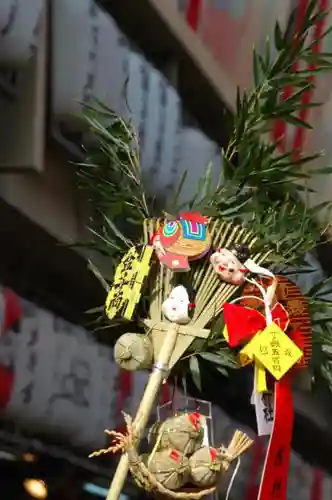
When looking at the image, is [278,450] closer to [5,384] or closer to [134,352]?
[134,352]

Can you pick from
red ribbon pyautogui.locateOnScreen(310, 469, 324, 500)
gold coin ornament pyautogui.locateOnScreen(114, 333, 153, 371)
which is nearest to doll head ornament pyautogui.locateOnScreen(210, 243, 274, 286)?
gold coin ornament pyautogui.locateOnScreen(114, 333, 153, 371)

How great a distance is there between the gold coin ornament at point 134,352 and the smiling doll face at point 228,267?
0.11 metres

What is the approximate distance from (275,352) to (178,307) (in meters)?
0.11

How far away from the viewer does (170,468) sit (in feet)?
2.55

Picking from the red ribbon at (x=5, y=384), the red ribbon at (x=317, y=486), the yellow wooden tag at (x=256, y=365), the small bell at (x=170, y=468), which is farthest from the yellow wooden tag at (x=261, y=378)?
the red ribbon at (x=317, y=486)

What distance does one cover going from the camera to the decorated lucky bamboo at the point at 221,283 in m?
0.80

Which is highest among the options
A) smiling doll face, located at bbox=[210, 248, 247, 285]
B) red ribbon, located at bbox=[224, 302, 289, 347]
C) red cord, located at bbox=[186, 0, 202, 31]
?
red cord, located at bbox=[186, 0, 202, 31]

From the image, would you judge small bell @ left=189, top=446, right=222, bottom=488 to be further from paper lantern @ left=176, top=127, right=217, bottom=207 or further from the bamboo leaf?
paper lantern @ left=176, top=127, right=217, bottom=207

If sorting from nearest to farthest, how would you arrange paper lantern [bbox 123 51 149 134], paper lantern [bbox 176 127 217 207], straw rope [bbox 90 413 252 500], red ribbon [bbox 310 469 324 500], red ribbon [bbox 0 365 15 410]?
1. straw rope [bbox 90 413 252 500]
2. red ribbon [bbox 0 365 15 410]
3. paper lantern [bbox 123 51 149 134]
4. paper lantern [bbox 176 127 217 207]
5. red ribbon [bbox 310 469 324 500]

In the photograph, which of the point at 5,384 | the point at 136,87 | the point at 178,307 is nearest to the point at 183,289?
the point at 178,307

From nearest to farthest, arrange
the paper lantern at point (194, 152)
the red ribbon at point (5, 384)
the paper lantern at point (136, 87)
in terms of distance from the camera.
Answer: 1. the red ribbon at point (5, 384)
2. the paper lantern at point (136, 87)
3. the paper lantern at point (194, 152)

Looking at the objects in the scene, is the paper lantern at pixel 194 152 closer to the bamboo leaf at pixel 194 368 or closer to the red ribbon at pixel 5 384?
the red ribbon at pixel 5 384

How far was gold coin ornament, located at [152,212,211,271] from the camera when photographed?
837 mm

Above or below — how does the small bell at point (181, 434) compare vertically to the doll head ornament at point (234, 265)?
below
